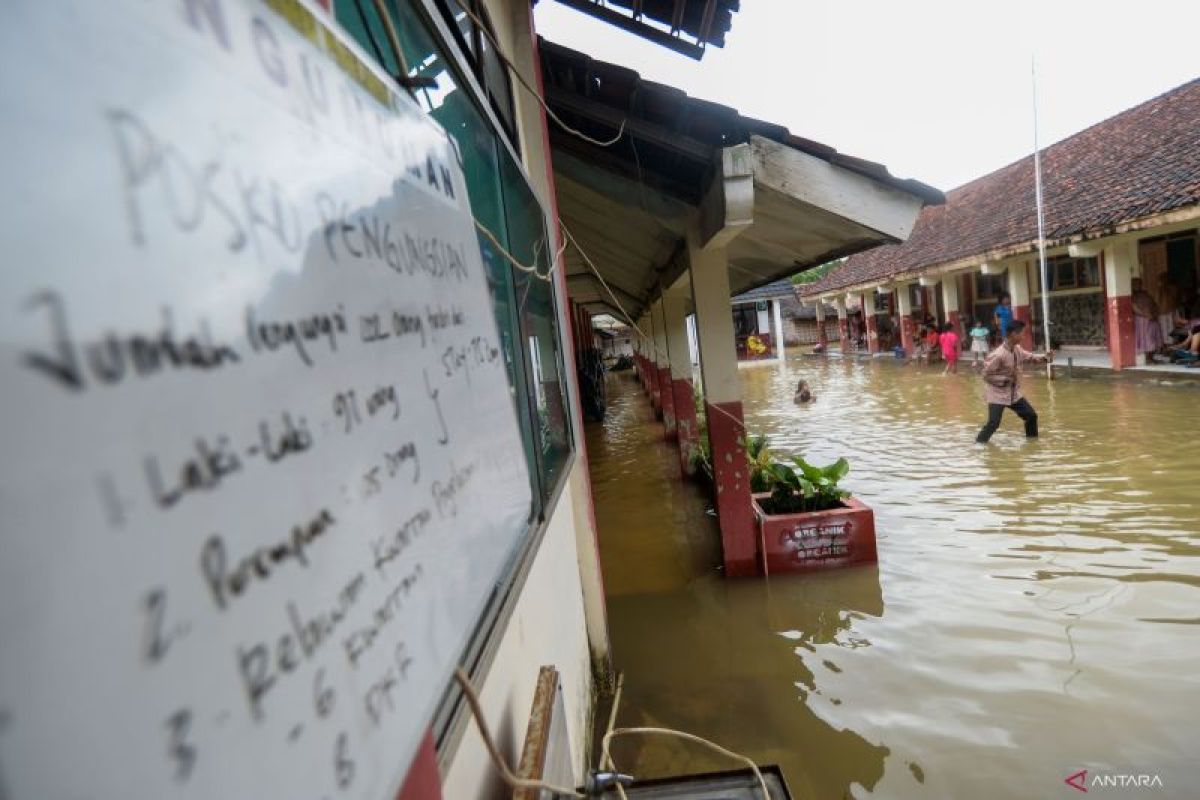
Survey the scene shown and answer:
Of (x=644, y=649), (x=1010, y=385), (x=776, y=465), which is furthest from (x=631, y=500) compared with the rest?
(x=1010, y=385)

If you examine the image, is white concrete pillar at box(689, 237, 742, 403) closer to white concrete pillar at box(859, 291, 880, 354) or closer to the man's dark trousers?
the man's dark trousers

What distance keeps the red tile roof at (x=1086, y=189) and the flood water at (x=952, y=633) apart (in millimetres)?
4611

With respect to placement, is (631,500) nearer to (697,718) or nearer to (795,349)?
(697,718)

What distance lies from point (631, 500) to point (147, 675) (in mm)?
8183

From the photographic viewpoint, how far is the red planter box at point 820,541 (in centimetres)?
534

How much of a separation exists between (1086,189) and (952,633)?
13887 millimetres

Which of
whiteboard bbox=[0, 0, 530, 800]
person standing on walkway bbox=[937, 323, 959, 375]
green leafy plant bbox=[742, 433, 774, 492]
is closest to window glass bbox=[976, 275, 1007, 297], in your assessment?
person standing on walkway bbox=[937, 323, 959, 375]

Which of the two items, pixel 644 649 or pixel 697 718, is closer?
pixel 697 718

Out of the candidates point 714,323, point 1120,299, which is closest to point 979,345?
point 1120,299

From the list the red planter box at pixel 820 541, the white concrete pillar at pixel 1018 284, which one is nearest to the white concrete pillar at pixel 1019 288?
the white concrete pillar at pixel 1018 284

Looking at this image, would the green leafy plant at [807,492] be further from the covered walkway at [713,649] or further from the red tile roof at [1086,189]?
the red tile roof at [1086,189]

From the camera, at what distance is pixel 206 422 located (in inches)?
20.9

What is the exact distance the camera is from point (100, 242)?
17.7 inches

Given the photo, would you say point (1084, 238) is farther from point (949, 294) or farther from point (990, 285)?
point (990, 285)
